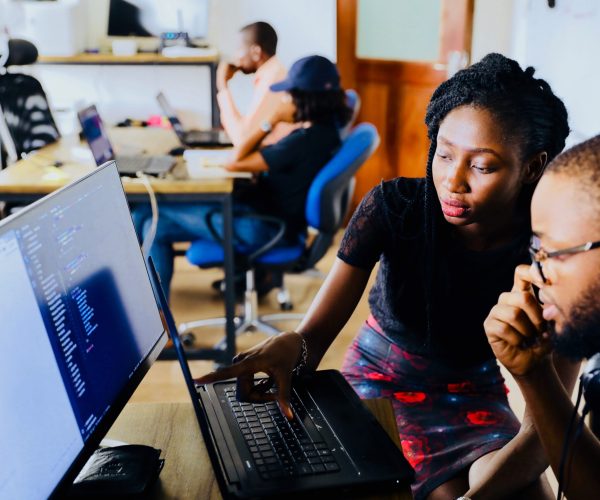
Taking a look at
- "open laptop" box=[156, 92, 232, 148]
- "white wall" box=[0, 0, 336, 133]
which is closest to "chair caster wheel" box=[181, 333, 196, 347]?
"open laptop" box=[156, 92, 232, 148]

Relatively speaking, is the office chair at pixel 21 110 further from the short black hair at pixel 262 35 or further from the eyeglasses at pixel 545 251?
the eyeglasses at pixel 545 251

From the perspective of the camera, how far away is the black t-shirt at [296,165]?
260cm

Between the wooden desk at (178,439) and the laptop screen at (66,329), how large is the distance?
0.31 feet

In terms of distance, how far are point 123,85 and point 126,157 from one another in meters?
1.73

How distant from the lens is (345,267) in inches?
53.4

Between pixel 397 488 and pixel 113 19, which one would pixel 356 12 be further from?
pixel 397 488

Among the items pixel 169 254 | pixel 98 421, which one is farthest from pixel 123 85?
pixel 98 421

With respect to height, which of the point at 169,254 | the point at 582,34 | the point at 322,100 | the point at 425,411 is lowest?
the point at 169,254

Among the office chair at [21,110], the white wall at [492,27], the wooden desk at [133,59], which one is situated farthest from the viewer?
the wooden desk at [133,59]

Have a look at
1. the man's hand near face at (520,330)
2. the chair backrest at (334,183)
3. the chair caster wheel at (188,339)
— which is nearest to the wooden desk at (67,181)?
the chair backrest at (334,183)

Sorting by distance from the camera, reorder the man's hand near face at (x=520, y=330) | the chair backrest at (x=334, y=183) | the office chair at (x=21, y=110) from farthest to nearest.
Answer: the office chair at (x=21, y=110), the chair backrest at (x=334, y=183), the man's hand near face at (x=520, y=330)

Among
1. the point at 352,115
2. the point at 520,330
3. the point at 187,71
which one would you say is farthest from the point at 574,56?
the point at 187,71

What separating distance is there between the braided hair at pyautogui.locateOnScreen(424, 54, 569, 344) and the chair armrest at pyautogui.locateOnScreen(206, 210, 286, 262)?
4.28 ft

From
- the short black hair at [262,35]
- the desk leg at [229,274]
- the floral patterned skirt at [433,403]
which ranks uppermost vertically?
the short black hair at [262,35]
